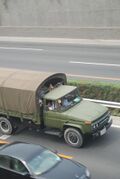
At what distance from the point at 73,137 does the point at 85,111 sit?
934 millimetres

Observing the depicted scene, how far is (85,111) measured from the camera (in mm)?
15336

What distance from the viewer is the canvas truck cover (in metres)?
15.7

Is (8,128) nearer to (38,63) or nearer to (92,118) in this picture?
(92,118)

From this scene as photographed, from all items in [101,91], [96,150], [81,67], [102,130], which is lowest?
[81,67]

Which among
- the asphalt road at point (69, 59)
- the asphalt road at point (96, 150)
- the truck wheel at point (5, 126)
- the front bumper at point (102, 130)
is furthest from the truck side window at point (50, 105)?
the asphalt road at point (69, 59)

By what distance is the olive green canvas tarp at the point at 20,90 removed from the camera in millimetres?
15688

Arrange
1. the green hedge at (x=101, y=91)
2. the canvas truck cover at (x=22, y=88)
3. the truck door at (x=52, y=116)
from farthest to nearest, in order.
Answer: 1. the green hedge at (x=101, y=91)
2. the canvas truck cover at (x=22, y=88)
3. the truck door at (x=52, y=116)

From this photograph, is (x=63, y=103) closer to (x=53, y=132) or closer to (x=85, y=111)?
(x=85, y=111)

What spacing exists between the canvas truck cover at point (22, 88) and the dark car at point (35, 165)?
3517 mm

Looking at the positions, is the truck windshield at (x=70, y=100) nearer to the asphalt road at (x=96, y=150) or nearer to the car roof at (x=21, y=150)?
the asphalt road at (x=96, y=150)

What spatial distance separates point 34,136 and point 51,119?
4.36ft

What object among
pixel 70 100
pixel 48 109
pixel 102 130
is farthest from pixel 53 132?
pixel 102 130

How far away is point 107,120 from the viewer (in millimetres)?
15469

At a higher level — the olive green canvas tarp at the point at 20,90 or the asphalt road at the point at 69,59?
the olive green canvas tarp at the point at 20,90
